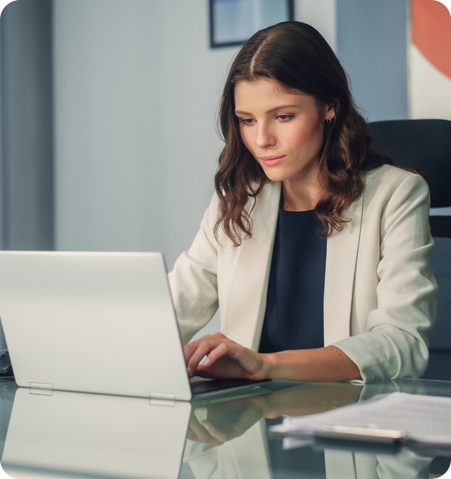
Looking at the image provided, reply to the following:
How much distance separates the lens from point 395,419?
1.87 ft

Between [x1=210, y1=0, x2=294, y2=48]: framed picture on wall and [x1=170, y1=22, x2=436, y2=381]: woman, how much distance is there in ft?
3.81

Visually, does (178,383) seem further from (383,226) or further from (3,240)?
(3,240)

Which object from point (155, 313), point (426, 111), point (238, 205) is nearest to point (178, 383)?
point (155, 313)

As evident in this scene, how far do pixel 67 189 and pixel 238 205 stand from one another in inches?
62.2

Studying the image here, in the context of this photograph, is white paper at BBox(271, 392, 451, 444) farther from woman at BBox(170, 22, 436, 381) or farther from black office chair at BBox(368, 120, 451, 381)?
black office chair at BBox(368, 120, 451, 381)

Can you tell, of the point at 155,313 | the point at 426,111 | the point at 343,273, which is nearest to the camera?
the point at 155,313

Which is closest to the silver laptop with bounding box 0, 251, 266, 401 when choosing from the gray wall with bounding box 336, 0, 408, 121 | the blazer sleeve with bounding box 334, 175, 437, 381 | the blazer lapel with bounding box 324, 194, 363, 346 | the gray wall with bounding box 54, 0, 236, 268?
the blazer sleeve with bounding box 334, 175, 437, 381

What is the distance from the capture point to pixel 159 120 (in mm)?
2615

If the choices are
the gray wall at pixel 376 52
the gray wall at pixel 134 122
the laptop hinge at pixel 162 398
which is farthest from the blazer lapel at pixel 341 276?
the gray wall at pixel 134 122

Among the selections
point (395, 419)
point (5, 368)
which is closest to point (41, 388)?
point (5, 368)

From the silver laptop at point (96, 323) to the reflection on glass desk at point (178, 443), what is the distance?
30 mm

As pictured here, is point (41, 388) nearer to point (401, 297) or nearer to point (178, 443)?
point (178, 443)

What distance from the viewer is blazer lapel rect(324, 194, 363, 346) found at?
1211mm

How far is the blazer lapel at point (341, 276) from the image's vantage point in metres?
1.21
